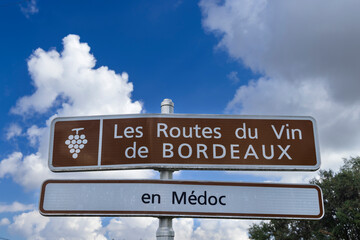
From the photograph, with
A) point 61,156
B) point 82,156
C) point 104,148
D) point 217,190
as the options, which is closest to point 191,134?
point 217,190

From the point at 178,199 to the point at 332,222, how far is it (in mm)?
33328

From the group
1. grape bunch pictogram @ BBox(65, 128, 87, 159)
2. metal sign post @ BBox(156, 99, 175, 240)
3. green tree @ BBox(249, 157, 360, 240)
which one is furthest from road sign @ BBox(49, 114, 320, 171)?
green tree @ BBox(249, 157, 360, 240)

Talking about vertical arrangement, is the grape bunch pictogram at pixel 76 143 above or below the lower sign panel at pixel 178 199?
above

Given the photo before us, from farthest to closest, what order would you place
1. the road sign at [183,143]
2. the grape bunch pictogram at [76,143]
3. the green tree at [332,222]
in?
the green tree at [332,222], the grape bunch pictogram at [76,143], the road sign at [183,143]

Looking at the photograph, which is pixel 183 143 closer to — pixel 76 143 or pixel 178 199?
pixel 178 199

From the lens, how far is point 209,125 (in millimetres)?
4926

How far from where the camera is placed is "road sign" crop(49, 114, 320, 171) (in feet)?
15.5

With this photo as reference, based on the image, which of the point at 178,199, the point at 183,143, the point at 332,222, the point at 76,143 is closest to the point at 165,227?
the point at 178,199

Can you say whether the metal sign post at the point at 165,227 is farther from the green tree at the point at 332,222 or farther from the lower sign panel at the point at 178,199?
the green tree at the point at 332,222

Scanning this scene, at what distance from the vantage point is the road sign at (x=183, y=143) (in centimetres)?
471

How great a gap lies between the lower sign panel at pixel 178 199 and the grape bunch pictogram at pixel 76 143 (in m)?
0.41

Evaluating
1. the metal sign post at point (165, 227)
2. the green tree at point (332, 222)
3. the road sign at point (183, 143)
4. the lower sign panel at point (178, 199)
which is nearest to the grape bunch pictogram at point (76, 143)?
the road sign at point (183, 143)

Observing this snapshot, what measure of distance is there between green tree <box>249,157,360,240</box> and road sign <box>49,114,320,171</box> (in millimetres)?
29087

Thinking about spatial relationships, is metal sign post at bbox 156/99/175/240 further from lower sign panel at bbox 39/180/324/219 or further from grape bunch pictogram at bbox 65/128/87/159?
grape bunch pictogram at bbox 65/128/87/159
